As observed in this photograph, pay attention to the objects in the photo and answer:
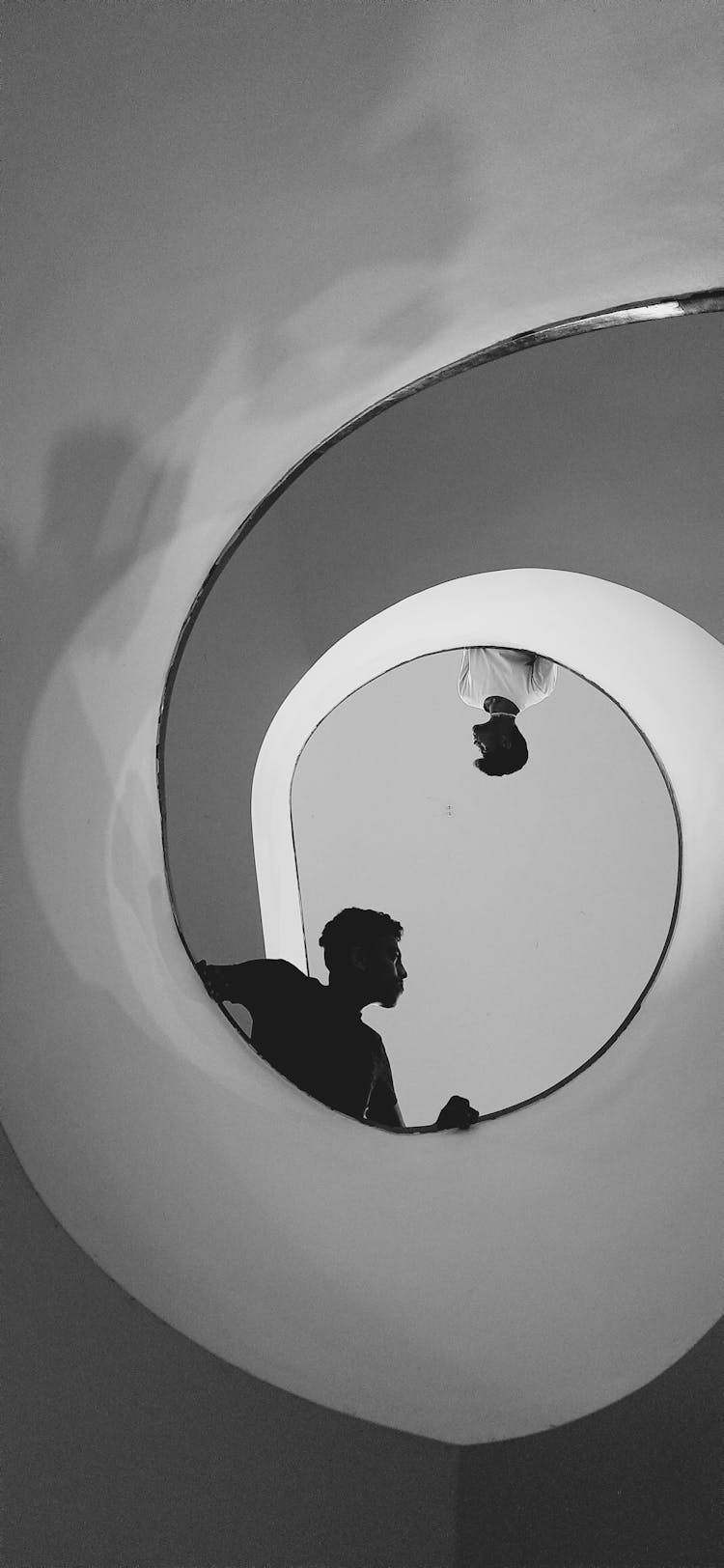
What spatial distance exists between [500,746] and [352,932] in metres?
0.79

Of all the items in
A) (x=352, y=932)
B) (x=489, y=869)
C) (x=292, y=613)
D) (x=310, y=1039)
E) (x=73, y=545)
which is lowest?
(x=310, y=1039)

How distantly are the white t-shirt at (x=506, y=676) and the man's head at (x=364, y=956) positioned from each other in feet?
2.27

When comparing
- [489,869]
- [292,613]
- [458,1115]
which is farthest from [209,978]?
[489,869]

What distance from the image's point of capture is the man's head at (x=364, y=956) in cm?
279

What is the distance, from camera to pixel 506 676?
290 centimetres

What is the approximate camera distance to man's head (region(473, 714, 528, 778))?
320cm

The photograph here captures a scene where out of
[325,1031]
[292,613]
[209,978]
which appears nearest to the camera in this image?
[209,978]

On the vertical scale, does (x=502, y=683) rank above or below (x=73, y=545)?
above

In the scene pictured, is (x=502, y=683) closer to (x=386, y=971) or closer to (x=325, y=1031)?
(x=386, y=971)

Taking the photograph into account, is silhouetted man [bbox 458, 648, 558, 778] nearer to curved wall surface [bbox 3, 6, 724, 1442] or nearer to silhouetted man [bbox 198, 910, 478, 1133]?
curved wall surface [bbox 3, 6, 724, 1442]

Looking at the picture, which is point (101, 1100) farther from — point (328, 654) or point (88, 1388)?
point (328, 654)

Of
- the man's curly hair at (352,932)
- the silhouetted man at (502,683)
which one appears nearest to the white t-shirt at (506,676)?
the silhouetted man at (502,683)

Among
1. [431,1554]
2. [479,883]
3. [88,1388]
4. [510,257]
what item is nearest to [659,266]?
[510,257]

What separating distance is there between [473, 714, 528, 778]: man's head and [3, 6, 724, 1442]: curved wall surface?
34.7 inches
